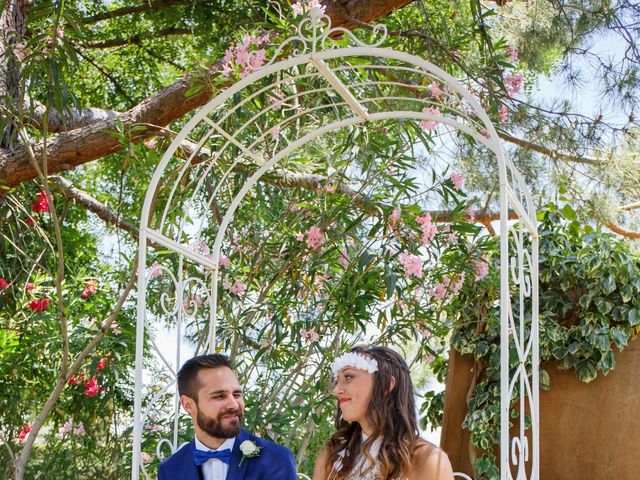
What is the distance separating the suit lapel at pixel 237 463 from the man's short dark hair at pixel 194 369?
199mm

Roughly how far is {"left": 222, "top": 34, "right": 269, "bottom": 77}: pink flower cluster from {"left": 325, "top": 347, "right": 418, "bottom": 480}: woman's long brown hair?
146 cm

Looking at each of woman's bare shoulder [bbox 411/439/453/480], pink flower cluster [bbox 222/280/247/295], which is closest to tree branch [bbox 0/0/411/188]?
pink flower cluster [bbox 222/280/247/295]

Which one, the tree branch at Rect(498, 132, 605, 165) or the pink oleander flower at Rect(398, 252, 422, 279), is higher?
the tree branch at Rect(498, 132, 605, 165)

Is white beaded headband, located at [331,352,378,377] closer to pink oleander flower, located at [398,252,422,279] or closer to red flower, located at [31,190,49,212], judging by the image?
pink oleander flower, located at [398,252,422,279]

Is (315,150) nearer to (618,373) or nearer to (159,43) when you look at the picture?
(618,373)

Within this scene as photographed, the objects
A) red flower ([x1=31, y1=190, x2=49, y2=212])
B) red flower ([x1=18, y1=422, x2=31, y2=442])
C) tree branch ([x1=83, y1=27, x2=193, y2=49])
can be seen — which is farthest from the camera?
tree branch ([x1=83, y1=27, x2=193, y2=49])

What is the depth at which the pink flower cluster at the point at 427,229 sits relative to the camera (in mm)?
4203

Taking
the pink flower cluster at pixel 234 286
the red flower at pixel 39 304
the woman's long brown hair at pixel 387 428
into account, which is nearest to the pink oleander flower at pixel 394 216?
the pink flower cluster at pixel 234 286

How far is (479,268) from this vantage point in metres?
4.41

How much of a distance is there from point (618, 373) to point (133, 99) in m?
4.49

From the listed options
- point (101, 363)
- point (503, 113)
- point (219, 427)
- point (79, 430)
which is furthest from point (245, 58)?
point (79, 430)

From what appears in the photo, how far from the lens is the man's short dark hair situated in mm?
2941

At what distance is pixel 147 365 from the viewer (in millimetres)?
6031

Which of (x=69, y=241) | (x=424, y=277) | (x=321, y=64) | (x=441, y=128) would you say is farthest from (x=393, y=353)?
(x=69, y=241)
